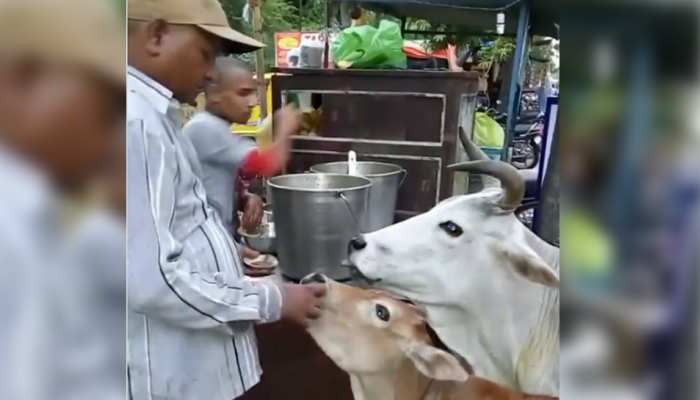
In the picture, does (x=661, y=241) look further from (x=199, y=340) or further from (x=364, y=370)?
(x=199, y=340)

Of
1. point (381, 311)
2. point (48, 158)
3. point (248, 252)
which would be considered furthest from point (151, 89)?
point (381, 311)

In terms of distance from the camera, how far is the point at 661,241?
5.59 feet

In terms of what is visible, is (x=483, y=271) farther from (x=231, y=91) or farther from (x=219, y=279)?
(x=231, y=91)

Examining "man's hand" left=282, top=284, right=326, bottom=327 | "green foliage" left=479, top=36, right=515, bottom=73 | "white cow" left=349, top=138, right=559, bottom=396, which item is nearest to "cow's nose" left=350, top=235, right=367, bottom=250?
"white cow" left=349, top=138, right=559, bottom=396

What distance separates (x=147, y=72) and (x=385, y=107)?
54cm

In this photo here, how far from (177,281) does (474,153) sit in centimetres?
74

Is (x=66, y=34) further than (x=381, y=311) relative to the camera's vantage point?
No

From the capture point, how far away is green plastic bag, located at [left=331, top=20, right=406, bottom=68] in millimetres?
1674

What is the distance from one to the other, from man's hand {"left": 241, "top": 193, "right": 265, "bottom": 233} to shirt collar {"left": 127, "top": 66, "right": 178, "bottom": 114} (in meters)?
0.28

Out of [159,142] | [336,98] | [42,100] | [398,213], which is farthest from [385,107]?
[42,100]

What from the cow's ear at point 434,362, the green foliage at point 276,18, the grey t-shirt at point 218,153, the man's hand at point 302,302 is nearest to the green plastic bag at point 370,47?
the green foliage at point 276,18

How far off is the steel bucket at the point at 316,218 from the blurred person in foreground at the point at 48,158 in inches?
14.8

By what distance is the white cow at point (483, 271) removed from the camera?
171 centimetres

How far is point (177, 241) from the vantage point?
1.63 meters
